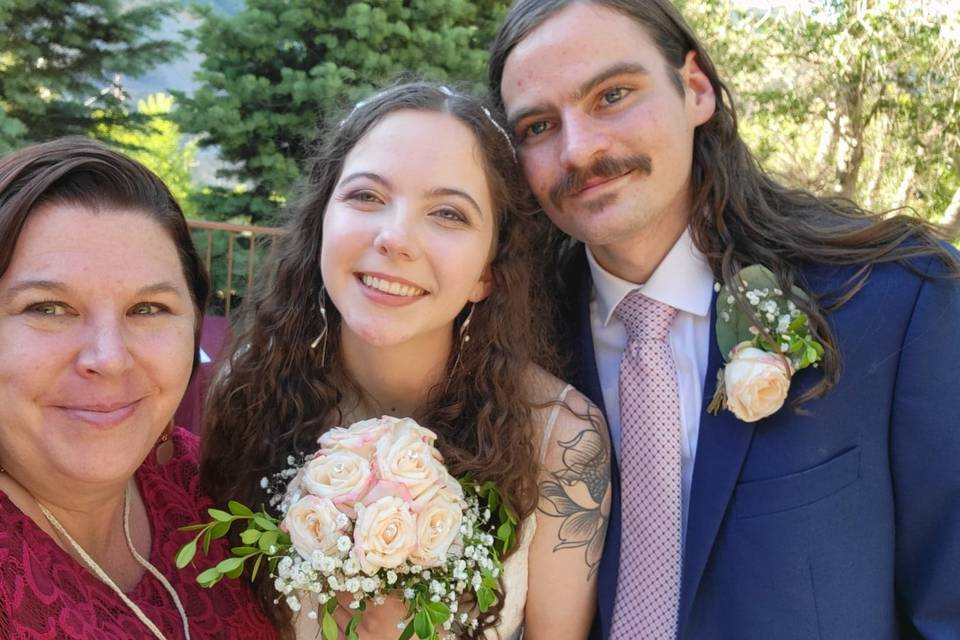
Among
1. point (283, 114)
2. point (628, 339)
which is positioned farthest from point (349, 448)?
point (283, 114)

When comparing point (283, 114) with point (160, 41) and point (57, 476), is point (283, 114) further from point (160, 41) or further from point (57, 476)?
point (57, 476)

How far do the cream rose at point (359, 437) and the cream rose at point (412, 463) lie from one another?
0.02 m

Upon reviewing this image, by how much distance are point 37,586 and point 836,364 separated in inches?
81.2

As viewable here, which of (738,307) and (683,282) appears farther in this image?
(683,282)

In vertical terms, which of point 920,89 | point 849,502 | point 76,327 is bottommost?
point 920,89

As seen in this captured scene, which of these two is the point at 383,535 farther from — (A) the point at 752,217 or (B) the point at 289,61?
(B) the point at 289,61

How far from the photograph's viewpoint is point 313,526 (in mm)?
2145

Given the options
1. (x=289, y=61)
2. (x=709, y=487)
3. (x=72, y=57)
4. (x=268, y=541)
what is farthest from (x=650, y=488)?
(x=72, y=57)

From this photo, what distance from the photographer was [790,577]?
2.34 m

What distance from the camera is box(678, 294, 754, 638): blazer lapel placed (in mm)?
2393

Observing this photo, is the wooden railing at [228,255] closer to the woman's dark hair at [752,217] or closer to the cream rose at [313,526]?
the woman's dark hair at [752,217]

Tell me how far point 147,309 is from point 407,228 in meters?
0.72

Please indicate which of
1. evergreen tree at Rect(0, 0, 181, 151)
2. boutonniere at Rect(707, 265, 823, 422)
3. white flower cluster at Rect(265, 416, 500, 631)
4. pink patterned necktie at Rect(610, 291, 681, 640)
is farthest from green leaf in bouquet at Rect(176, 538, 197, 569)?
evergreen tree at Rect(0, 0, 181, 151)

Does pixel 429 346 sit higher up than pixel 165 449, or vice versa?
pixel 429 346
